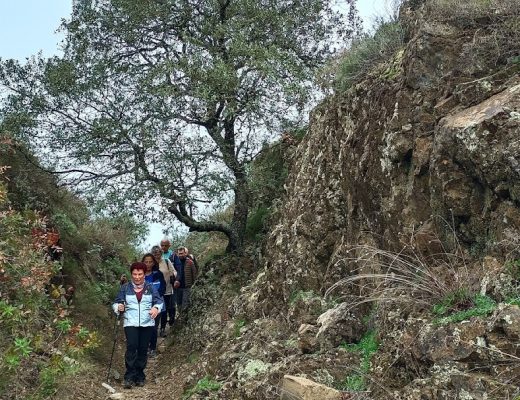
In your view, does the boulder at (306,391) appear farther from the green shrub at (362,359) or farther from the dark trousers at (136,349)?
the dark trousers at (136,349)

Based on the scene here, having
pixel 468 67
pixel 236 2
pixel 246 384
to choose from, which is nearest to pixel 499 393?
pixel 246 384

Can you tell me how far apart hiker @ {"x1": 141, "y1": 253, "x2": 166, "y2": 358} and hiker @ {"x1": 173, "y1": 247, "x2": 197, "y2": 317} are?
2.13ft

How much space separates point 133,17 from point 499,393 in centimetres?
1083

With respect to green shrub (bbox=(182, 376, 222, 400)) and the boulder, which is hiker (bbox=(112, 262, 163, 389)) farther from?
the boulder

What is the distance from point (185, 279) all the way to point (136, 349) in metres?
4.08

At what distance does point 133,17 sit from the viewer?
473 inches

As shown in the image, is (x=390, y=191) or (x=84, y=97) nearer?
(x=390, y=191)

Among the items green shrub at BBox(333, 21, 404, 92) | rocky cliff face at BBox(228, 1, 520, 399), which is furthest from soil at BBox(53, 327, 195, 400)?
green shrub at BBox(333, 21, 404, 92)

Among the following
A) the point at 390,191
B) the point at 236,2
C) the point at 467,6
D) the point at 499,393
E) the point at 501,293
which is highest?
the point at 236,2

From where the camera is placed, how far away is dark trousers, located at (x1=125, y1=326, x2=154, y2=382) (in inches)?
348

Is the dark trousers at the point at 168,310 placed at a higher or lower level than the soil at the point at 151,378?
higher

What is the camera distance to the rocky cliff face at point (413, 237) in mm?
4355

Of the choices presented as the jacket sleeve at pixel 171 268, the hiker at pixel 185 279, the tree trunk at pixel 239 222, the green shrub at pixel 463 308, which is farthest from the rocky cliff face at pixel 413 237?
the hiker at pixel 185 279

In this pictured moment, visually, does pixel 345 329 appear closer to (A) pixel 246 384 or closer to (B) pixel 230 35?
(A) pixel 246 384
